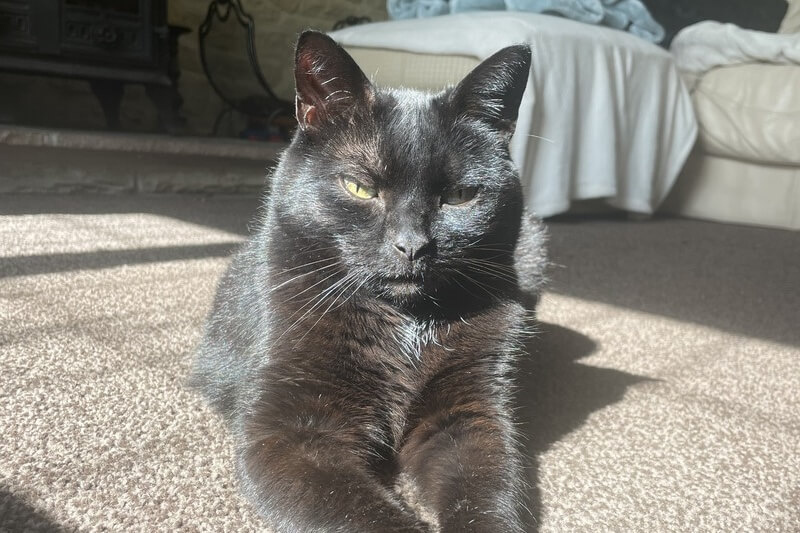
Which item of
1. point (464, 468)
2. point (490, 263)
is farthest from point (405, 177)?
point (464, 468)

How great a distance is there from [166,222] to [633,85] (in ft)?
6.36

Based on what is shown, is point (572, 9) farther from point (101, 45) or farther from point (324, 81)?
point (324, 81)

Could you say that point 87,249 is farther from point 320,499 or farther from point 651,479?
point 651,479

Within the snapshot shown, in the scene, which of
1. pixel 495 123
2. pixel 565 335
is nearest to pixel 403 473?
pixel 495 123

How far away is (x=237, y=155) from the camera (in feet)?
9.58

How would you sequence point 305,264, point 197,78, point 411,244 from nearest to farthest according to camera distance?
point 411,244, point 305,264, point 197,78

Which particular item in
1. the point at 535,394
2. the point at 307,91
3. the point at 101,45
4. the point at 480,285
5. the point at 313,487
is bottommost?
the point at 535,394

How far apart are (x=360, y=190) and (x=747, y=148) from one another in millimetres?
2746

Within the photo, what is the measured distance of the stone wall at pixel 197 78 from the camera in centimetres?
307

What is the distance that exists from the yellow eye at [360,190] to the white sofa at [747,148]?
270 cm

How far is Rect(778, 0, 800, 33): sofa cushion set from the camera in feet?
10.8

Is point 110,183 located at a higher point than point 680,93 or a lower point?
lower

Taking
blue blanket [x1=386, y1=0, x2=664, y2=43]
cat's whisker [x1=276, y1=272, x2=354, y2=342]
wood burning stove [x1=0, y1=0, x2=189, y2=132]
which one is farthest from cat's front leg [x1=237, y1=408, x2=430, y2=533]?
blue blanket [x1=386, y1=0, x2=664, y2=43]

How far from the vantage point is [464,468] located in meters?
0.72
